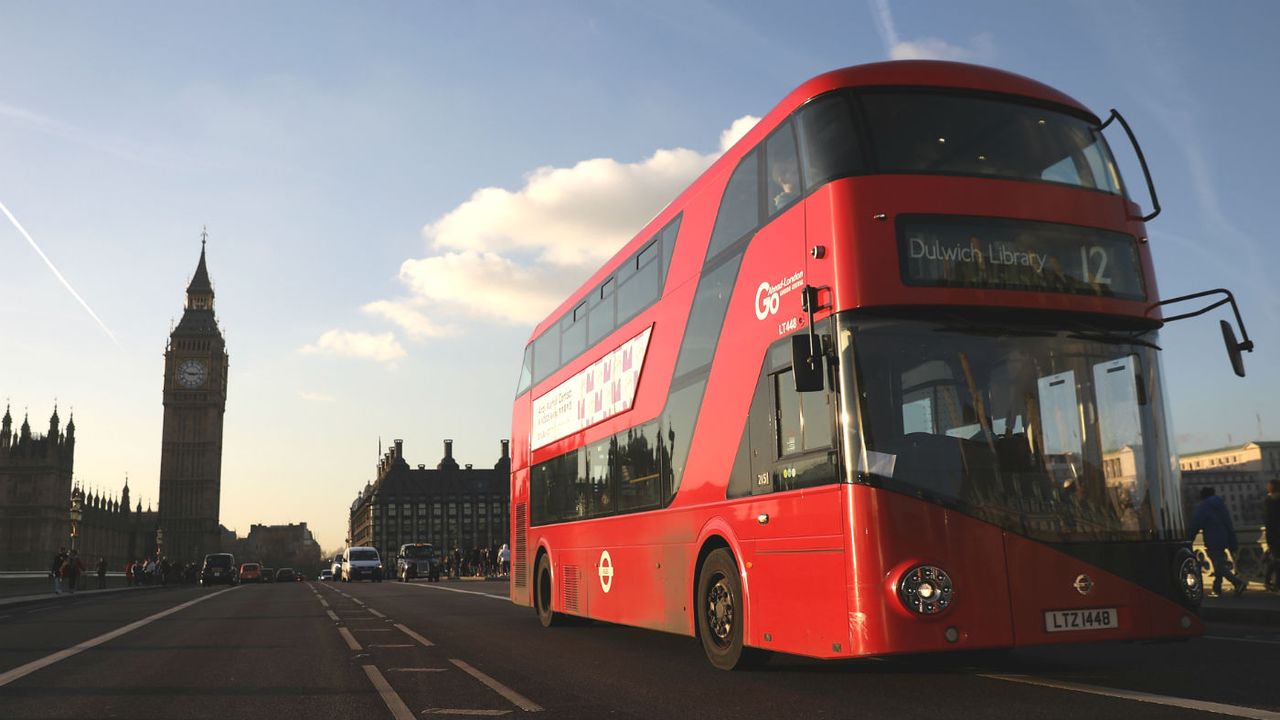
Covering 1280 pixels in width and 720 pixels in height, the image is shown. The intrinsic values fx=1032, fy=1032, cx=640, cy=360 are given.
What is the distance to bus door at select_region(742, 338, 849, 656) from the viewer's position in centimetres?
688

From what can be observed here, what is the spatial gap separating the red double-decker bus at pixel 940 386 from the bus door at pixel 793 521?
2 centimetres

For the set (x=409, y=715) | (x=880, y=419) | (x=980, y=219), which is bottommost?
→ (x=409, y=715)

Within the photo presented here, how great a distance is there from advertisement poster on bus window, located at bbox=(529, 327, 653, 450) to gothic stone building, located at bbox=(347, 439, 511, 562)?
486 ft

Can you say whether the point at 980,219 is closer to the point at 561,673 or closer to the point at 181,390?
the point at 561,673

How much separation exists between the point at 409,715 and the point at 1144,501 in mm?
5126

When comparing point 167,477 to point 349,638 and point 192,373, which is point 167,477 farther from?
point 349,638

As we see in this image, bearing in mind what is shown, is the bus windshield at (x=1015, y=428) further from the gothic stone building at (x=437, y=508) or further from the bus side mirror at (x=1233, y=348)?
Answer: the gothic stone building at (x=437, y=508)

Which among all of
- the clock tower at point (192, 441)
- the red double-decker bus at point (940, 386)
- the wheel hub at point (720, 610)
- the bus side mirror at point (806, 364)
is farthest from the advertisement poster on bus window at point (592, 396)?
the clock tower at point (192, 441)

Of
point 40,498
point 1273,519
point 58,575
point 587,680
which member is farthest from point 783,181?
point 40,498

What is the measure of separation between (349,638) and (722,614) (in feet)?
21.6

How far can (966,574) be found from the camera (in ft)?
21.4

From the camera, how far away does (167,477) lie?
14075cm

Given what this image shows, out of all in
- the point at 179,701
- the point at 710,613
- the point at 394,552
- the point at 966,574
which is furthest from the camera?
the point at 394,552

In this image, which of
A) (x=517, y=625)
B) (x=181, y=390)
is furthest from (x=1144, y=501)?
(x=181, y=390)
